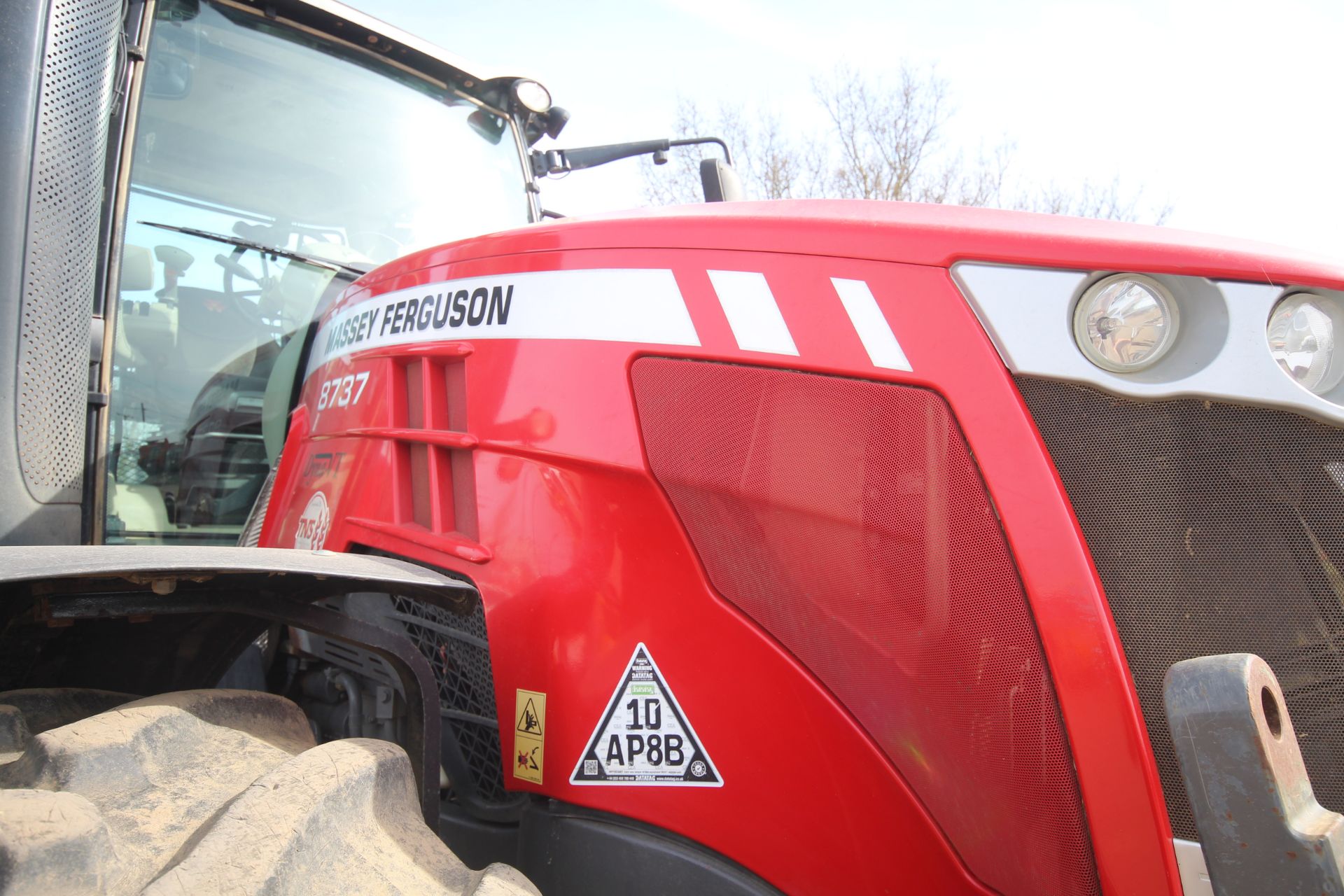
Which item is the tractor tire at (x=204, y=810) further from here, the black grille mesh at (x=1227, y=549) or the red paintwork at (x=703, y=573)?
the black grille mesh at (x=1227, y=549)

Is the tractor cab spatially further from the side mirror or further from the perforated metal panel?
the side mirror

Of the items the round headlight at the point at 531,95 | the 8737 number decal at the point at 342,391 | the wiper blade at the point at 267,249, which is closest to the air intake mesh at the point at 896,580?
the 8737 number decal at the point at 342,391

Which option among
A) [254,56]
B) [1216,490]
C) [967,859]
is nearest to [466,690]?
[967,859]

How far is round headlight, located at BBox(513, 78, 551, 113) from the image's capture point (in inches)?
110

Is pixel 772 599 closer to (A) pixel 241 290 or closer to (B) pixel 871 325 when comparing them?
(B) pixel 871 325

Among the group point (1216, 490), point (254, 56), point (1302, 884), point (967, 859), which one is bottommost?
point (967, 859)

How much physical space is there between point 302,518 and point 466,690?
66 cm

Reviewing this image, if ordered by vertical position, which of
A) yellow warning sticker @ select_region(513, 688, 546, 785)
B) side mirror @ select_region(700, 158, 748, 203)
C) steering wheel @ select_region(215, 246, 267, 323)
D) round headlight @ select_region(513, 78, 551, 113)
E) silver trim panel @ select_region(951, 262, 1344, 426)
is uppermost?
round headlight @ select_region(513, 78, 551, 113)

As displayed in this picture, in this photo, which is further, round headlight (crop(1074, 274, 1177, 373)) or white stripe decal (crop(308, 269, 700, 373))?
white stripe decal (crop(308, 269, 700, 373))

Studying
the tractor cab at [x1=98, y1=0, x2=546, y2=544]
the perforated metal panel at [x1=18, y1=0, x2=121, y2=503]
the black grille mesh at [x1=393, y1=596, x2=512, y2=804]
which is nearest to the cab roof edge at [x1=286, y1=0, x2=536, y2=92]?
the tractor cab at [x1=98, y1=0, x2=546, y2=544]

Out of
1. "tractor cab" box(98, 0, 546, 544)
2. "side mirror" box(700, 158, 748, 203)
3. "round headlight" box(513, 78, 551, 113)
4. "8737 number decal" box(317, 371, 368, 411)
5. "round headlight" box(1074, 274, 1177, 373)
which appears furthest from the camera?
"round headlight" box(513, 78, 551, 113)

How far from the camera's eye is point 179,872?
36.2 inches

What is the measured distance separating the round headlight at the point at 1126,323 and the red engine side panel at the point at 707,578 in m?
0.11

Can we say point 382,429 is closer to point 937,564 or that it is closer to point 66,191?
point 66,191
